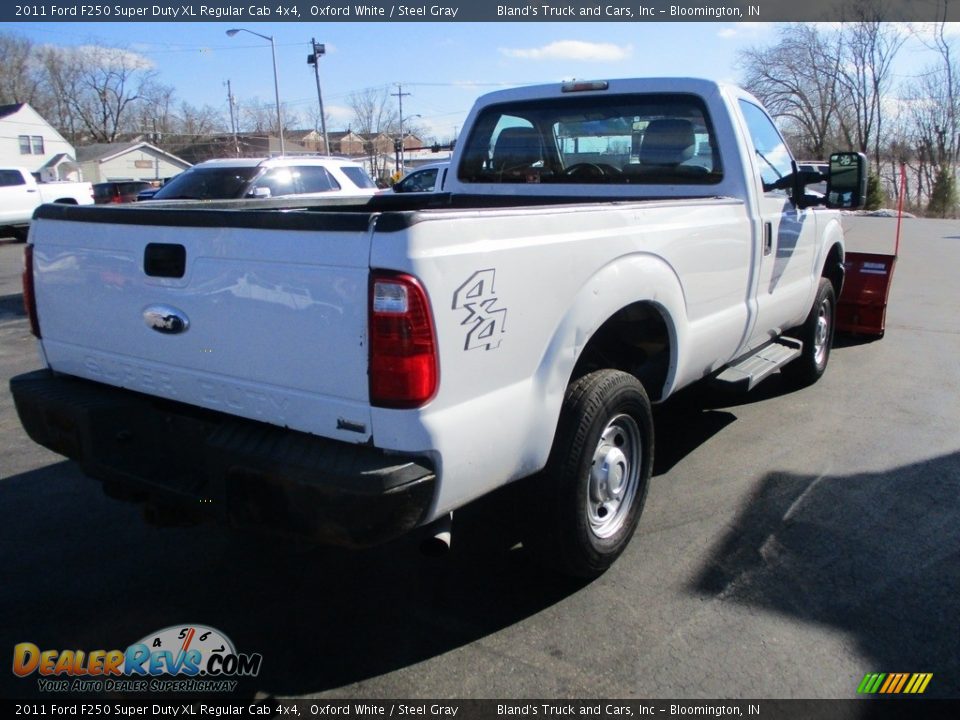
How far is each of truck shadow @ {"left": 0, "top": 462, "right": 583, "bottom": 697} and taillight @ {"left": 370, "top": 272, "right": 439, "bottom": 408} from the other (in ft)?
3.65

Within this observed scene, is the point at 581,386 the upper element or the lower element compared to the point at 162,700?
upper

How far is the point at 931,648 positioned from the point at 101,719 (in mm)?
2908

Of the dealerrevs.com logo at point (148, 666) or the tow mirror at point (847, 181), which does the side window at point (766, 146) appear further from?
the dealerrevs.com logo at point (148, 666)

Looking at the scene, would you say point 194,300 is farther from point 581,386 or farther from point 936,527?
point 936,527

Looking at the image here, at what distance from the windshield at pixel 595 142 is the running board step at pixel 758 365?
3.61ft

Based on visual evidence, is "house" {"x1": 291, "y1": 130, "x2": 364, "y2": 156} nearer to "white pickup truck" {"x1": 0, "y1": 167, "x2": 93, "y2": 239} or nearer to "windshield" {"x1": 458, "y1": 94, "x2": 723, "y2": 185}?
"white pickup truck" {"x1": 0, "y1": 167, "x2": 93, "y2": 239}

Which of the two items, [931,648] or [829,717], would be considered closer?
[829,717]

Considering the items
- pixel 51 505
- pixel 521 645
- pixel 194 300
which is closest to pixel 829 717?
pixel 521 645

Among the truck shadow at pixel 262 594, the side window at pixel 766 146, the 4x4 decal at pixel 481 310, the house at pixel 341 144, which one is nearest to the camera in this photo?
the 4x4 decal at pixel 481 310

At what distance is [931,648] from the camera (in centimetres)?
288

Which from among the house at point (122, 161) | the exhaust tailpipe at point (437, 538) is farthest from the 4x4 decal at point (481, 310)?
the house at point (122, 161)

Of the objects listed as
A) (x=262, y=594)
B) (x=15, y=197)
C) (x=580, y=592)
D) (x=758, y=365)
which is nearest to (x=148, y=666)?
(x=262, y=594)

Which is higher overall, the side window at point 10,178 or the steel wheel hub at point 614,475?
the side window at point 10,178

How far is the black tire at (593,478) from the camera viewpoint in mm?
2965
